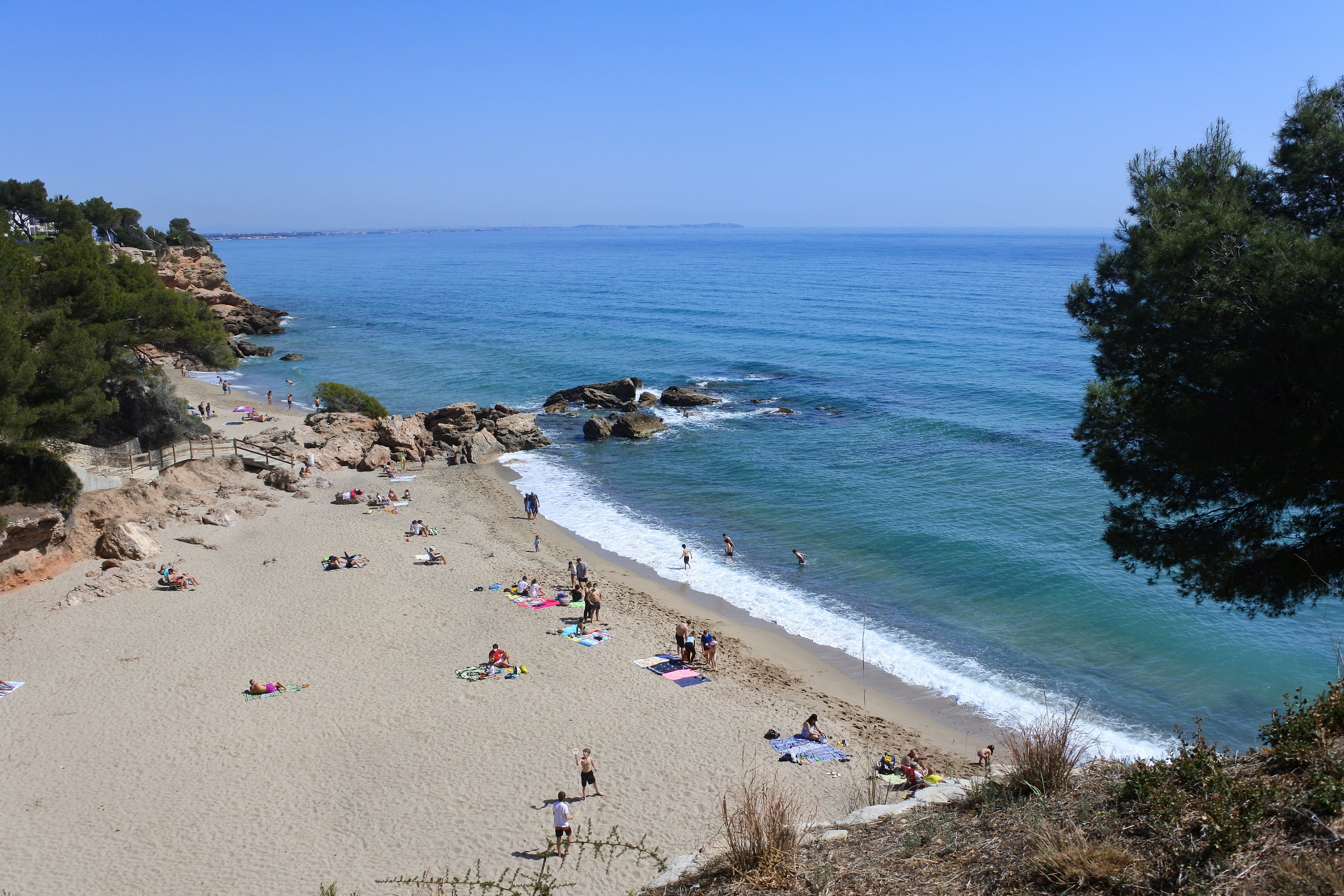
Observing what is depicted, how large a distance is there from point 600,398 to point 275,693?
3025cm

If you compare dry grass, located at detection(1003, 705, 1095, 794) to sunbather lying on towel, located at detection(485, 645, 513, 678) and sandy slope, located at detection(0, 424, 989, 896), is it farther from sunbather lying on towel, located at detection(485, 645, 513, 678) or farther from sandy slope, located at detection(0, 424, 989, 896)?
sunbather lying on towel, located at detection(485, 645, 513, 678)

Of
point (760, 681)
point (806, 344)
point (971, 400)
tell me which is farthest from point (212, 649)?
point (806, 344)

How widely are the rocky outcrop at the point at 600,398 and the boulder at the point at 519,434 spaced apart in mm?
5518

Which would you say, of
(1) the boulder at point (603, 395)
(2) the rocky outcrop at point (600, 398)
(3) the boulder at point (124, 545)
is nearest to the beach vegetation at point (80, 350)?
(3) the boulder at point (124, 545)

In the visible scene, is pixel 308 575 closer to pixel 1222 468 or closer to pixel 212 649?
pixel 212 649

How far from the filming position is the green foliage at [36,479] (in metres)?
19.7

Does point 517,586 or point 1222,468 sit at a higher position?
point 1222,468

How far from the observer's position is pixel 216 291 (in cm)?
7425

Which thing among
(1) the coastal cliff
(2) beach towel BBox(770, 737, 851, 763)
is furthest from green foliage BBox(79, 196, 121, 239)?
(2) beach towel BBox(770, 737, 851, 763)

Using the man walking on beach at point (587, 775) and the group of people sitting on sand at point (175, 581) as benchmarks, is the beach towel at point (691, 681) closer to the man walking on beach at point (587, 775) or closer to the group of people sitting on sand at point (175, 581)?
the man walking on beach at point (587, 775)

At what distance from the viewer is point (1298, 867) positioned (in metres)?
4.86

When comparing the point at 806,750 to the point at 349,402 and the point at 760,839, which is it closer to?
the point at 760,839

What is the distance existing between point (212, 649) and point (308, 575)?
4572mm

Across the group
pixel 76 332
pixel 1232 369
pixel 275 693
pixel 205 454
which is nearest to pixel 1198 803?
pixel 1232 369
